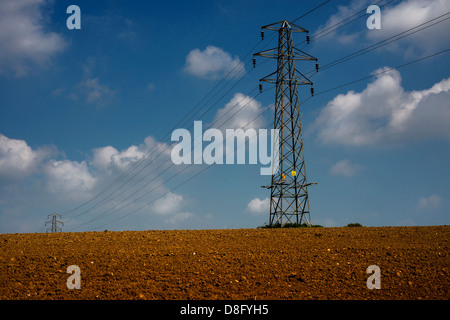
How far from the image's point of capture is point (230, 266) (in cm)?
1230

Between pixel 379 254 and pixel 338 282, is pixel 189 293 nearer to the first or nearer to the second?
pixel 338 282

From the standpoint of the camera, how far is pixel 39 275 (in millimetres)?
12367

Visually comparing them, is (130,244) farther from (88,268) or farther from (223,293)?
(223,293)

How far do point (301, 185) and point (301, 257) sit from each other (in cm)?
1542

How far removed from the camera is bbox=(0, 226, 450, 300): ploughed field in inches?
416

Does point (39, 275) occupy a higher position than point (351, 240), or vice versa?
point (351, 240)

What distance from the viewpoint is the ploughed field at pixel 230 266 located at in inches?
416

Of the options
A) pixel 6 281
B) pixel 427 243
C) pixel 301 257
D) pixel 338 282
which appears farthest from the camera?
pixel 427 243
